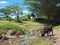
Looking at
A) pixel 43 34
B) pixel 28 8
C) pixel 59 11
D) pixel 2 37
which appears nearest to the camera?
pixel 43 34

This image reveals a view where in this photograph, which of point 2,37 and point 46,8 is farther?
point 46,8

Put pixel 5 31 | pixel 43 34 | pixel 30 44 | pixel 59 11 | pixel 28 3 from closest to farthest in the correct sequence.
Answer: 1. pixel 30 44
2. pixel 43 34
3. pixel 5 31
4. pixel 59 11
5. pixel 28 3

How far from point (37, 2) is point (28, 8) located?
6.42 m

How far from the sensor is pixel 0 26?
28328mm

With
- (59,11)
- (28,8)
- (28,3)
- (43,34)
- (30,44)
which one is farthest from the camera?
(28,8)

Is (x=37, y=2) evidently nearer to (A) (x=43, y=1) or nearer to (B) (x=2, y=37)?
(A) (x=43, y=1)

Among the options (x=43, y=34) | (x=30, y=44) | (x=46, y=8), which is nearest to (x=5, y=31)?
(x=43, y=34)

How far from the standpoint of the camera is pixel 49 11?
→ 5450cm

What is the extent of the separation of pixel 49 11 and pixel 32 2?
18.4 feet

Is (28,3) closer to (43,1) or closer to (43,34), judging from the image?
(43,1)

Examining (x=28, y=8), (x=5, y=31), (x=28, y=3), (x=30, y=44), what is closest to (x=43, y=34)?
(x=30, y=44)

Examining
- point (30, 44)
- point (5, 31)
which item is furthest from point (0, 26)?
point (30, 44)

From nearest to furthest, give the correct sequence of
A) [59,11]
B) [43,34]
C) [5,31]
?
[43,34], [5,31], [59,11]

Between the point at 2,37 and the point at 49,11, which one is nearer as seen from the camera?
the point at 2,37
